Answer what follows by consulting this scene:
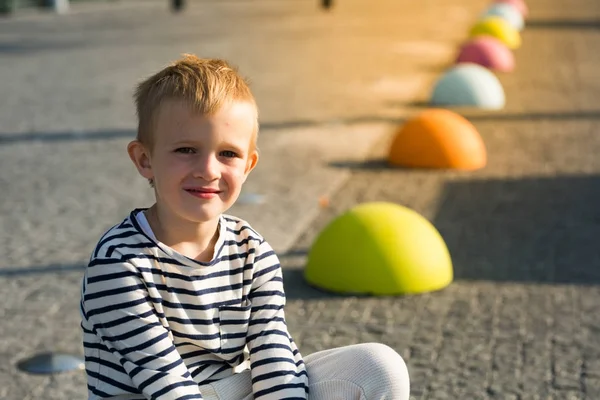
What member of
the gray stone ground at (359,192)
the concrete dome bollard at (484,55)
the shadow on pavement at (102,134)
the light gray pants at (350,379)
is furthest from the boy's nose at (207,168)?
the concrete dome bollard at (484,55)

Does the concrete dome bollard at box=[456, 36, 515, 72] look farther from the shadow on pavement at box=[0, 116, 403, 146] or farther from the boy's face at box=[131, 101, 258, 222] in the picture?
the boy's face at box=[131, 101, 258, 222]

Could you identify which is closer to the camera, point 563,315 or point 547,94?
point 563,315

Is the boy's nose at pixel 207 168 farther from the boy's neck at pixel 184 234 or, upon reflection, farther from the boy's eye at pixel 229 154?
the boy's neck at pixel 184 234

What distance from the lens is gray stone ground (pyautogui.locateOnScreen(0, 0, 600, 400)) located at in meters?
5.14

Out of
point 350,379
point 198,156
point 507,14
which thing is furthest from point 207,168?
point 507,14

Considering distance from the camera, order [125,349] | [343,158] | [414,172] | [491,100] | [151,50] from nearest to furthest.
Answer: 1. [125,349]
2. [414,172]
3. [343,158]
4. [491,100]
5. [151,50]

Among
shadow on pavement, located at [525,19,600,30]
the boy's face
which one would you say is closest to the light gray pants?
the boy's face

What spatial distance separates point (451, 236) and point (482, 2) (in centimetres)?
2150

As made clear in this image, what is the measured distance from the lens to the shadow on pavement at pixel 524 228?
635cm

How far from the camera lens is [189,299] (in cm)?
314

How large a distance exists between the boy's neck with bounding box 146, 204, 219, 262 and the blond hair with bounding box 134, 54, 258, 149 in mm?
219

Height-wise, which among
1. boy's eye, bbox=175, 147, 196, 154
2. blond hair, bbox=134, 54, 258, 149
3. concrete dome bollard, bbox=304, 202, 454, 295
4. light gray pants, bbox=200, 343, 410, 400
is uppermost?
blond hair, bbox=134, 54, 258, 149

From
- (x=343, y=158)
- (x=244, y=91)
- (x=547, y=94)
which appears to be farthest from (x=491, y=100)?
(x=244, y=91)

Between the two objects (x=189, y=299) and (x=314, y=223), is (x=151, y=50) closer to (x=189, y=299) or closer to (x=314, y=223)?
(x=314, y=223)
